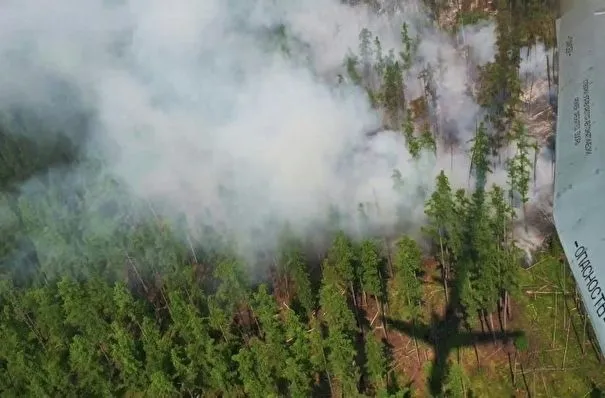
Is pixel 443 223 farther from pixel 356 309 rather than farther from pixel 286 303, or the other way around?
pixel 286 303

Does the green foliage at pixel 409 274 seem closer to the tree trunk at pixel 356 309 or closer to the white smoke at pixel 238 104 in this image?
the tree trunk at pixel 356 309

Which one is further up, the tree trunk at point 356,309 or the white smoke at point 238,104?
the white smoke at point 238,104

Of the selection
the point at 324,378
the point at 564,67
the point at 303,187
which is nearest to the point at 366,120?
the point at 303,187

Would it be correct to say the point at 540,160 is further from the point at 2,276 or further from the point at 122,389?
the point at 2,276

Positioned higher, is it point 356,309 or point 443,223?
point 443,223

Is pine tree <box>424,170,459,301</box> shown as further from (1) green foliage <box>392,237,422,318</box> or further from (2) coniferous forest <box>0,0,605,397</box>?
(1) green foliage <box>392,237,422,318</box>

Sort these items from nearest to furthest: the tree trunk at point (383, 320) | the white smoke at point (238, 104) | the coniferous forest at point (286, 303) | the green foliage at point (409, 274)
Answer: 1. the coniferous forest at point (286, 303)
2. the green foliage at point (409, 274)
3. the tree trunk at point (383, 320)
4. the white smoke at point (238, 104)

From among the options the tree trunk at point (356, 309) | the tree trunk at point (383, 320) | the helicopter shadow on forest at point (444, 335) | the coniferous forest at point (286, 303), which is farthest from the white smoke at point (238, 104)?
the helicopter shadow on forest at point (444, 335)

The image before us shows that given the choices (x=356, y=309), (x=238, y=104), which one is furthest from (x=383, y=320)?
(x=238, y=104)

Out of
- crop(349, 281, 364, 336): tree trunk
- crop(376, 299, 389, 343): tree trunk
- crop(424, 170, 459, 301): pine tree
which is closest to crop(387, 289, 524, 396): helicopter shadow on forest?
crop(376, 299, 389, 343): tree trunk
